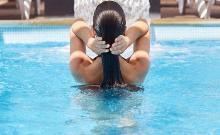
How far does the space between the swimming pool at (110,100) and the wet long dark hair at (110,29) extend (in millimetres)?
176

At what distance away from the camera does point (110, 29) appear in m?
4.57

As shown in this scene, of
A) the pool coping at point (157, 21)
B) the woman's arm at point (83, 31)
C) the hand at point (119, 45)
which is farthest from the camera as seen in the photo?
the pool coping at point (157, 21)

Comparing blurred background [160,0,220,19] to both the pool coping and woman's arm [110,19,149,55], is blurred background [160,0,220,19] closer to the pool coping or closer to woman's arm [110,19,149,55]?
the pool coping

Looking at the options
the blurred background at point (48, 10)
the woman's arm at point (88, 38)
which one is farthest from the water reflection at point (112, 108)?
the blurred background at point (48, 10)

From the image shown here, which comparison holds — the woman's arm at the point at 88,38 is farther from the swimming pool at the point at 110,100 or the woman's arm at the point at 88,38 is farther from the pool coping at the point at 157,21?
the pool coping at the point at 157,21

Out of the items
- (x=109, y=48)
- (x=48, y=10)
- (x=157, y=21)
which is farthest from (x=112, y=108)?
(x=48, y=10)

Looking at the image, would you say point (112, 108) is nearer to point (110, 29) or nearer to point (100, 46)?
point (100, 46)

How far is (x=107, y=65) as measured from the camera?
4660 mm

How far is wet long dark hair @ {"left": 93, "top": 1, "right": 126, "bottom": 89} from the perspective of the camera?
15.0ft

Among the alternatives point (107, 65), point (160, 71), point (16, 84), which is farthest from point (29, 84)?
point (160, 71)

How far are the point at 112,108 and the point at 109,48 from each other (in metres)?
0.47

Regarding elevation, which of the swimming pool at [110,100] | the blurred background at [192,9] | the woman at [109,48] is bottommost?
the blurred background at [192,9]

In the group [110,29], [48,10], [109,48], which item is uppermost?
[110,29]

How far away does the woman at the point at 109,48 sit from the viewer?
457 cm
